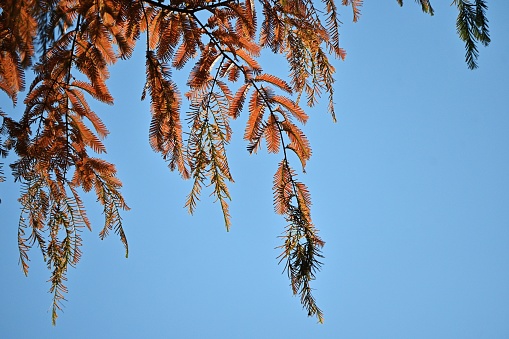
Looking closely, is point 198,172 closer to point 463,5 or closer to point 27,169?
point 27,169

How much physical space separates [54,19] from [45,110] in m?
0.96

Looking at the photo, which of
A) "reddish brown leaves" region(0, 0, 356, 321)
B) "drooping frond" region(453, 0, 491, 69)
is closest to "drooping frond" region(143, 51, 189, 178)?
"reddish brown leaves" region(0, 0, 356, 321)

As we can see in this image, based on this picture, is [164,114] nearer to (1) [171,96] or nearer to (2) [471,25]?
(1) [171,96]

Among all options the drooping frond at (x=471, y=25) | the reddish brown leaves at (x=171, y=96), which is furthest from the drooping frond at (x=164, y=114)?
the drooping frond at (x=471, y=25)

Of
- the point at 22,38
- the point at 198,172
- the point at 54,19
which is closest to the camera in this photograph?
the point at 54,19

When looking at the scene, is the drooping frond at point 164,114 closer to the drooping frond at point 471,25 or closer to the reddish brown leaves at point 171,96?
the reddish brown leaves at point 171,96

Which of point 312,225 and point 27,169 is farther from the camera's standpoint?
point 27,169

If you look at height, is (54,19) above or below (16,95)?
below

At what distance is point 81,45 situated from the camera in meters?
1.96

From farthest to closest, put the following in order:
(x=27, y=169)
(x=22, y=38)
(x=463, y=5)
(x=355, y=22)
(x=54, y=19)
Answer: (x=355, y=22) < (x=27, y=169) < (x=463, y=5) < (x=22, y=38) < (x=54, y=19)

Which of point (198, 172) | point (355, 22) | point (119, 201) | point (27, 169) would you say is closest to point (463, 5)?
point (355, 22)

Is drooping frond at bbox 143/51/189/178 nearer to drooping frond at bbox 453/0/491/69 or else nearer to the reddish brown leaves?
the reddish brown leaves

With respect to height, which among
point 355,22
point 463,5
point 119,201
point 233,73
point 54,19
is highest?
point 355,22

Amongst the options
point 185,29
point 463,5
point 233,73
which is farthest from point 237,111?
point 463,5
